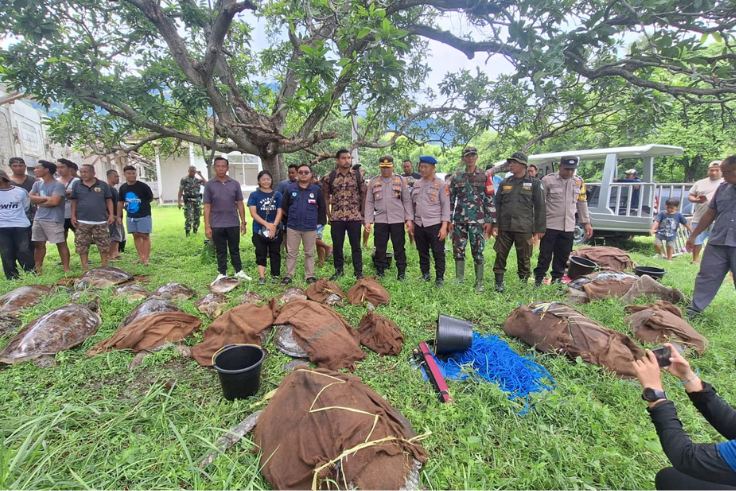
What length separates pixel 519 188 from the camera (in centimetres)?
477

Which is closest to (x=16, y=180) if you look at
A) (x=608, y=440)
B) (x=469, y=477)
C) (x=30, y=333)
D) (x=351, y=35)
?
(x=30, y=333)

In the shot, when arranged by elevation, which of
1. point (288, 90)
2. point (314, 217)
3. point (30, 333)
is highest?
point (288, 90)

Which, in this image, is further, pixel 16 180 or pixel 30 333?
pixel 16 180

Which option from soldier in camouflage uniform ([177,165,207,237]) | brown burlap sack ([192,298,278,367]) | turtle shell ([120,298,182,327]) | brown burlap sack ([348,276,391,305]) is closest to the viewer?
brown burlap sack ([192,298,278,367])

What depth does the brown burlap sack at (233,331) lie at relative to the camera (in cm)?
308

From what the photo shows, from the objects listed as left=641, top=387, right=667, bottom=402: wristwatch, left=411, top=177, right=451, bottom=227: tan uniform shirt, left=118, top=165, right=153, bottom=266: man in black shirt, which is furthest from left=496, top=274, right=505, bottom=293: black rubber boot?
left=118, top=165, right=153, bottom=266: man in black shirt

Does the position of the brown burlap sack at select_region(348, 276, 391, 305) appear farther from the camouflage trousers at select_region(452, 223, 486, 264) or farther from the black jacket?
the black jacket

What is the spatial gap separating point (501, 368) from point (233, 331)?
8.09 ft

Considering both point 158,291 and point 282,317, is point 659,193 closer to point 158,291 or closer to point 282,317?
point 282,317

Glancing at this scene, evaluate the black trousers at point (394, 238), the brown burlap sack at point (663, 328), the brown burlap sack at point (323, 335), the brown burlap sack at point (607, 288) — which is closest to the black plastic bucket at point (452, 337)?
the brown burlap sack at point (323, 335)

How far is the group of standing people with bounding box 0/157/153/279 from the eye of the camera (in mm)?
5090

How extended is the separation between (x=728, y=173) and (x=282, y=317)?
206 inches

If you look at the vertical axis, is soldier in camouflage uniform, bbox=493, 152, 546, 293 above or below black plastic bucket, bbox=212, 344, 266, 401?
above

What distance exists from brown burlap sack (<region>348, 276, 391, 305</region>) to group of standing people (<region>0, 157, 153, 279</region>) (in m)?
4.67
